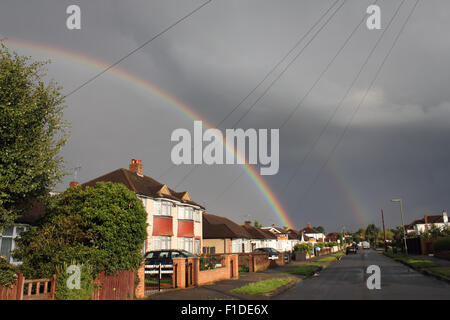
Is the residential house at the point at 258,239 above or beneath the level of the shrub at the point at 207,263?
above

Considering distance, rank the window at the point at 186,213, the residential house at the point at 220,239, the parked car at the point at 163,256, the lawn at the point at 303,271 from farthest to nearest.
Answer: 1. the residential house at the point at 220,239
2. the window at the point at 186,213
3. the lawn at the point at 303,271
4. the parked car at the point at 163,256

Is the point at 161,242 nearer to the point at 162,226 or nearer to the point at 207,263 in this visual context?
the point at 162,226

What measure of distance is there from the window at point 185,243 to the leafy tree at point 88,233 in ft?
77.3

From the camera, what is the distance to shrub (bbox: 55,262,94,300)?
10.6 metres

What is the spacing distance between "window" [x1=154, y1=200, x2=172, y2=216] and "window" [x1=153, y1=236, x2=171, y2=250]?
2149mm

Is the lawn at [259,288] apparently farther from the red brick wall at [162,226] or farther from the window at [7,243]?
the red brick wall at [162,226]

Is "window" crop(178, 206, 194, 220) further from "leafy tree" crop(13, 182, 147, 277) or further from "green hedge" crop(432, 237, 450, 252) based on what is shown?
"green hedge" crop(432, 237, 450, 252)

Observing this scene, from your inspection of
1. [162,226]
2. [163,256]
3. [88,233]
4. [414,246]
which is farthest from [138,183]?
[414,246]

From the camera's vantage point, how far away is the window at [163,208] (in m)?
34.0

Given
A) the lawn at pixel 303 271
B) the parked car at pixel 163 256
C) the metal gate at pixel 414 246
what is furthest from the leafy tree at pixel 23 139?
the metal gate at pixel 414 246

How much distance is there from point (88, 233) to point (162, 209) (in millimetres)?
22549
